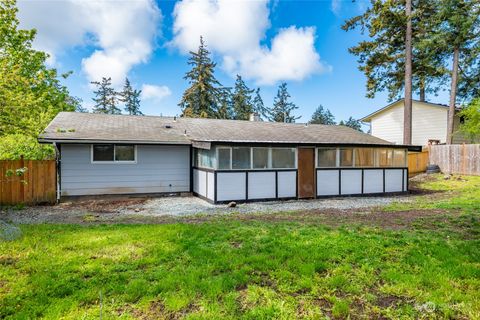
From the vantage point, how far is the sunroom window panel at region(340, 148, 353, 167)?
38.1 feet

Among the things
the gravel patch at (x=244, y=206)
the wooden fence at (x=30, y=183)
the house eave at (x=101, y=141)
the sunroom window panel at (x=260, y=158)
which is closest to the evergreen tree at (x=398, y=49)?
the gravel patch at (x=244, y=206)

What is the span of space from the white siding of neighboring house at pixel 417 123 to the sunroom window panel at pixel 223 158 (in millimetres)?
18239

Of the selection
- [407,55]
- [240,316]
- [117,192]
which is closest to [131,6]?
[117,192]

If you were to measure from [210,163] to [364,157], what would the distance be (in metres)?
6.20

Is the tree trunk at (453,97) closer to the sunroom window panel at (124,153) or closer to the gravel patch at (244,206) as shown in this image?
the gravel patch at (244,206)

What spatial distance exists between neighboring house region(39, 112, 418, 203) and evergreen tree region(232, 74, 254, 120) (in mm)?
27061

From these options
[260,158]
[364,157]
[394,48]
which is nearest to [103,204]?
[260,158]

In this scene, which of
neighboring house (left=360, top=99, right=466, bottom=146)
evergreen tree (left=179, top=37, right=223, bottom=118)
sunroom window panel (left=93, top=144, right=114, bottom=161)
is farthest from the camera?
evergreen tree (left=179, top=37, right=223, bottom=118)

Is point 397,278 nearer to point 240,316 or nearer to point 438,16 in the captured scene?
point 240,316

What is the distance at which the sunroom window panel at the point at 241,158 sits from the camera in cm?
1010

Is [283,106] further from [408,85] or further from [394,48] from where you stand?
[408,85]

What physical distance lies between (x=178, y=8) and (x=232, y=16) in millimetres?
3296

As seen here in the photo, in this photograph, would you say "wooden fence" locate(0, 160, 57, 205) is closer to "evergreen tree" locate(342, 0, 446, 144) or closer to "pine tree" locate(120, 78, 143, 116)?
"evergreen tree" locate(342, 0, 446, 144)

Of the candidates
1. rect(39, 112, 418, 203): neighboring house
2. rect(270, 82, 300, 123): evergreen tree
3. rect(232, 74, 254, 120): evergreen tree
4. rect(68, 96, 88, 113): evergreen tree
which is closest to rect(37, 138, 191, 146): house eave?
rect(39, 112, 418, 203): neighboring house
